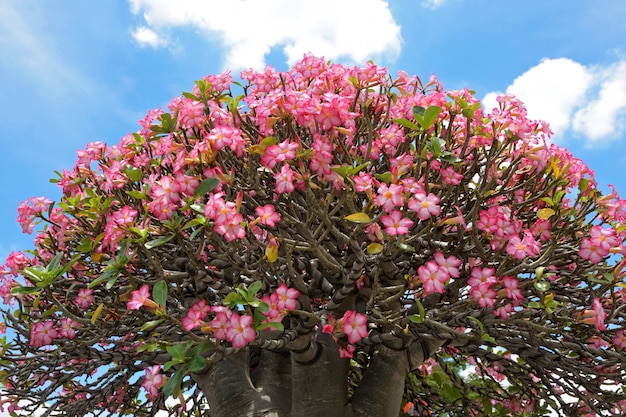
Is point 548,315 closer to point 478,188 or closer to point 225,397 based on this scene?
point 478,188

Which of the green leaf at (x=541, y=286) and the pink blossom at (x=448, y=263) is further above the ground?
the pink blossom at (x=448, y=263)

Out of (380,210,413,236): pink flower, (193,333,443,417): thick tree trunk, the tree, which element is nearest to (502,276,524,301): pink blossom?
the tree

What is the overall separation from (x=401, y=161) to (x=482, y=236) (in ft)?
2.96

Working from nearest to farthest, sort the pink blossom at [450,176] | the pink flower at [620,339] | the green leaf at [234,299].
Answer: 1. the green leaf at [234,299]
2. the pink blossom at [450,176]
3. the pink flower at [620,339]

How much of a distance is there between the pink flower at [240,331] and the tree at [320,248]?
0.06 feet

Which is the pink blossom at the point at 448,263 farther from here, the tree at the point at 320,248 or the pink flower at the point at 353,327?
the pink flower at the point at 353,327

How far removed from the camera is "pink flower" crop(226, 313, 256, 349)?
3.86 metres

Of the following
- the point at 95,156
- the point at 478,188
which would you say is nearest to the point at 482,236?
the point at 478,188

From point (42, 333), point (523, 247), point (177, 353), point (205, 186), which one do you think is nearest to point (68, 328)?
point (42, 333)

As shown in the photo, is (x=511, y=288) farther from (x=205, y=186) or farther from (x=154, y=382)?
(x=154, y=382)

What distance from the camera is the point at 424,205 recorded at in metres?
4.13

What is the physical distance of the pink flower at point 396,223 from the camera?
13.3ft

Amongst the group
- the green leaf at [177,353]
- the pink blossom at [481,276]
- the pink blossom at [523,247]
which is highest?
the pink blossom at [523,247]

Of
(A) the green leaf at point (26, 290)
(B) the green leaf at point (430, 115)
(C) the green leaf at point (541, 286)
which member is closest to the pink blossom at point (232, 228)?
(B) the green leaf at point (430, 115)
